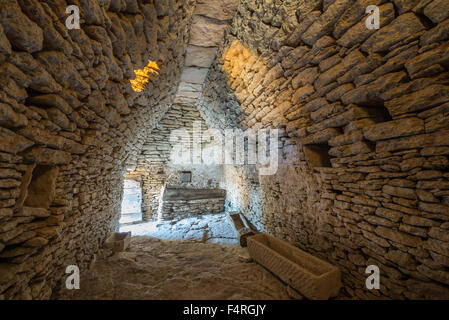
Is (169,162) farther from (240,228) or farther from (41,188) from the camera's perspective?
(41,188)

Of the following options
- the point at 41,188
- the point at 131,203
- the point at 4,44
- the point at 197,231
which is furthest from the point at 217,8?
the point at 131,203

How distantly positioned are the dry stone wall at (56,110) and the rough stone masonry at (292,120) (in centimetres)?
1

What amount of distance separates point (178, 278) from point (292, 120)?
343 centimetres

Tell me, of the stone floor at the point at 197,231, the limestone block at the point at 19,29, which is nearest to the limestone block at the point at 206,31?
the limestone block at the point at 19,29

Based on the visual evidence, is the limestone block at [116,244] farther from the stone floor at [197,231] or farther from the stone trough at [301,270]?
the stone trough at [301,270]

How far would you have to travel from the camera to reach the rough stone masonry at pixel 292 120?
136cm

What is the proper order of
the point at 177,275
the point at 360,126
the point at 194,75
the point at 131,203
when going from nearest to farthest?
the point at 360,126, the point at 177,275, the point at 194,75, the point at 131,203

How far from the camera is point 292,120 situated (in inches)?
127

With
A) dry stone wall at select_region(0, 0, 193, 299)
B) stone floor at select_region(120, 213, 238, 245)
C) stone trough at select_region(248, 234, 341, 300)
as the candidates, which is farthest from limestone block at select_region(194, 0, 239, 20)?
stone floor at select_region(120, 213, 238, 245)

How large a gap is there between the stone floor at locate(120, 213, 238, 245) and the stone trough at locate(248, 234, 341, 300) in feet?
5.25

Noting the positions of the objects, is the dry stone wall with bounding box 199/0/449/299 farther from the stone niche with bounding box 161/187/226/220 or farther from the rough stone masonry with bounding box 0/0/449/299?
the stone niche with bounding box 161/187/226/220
